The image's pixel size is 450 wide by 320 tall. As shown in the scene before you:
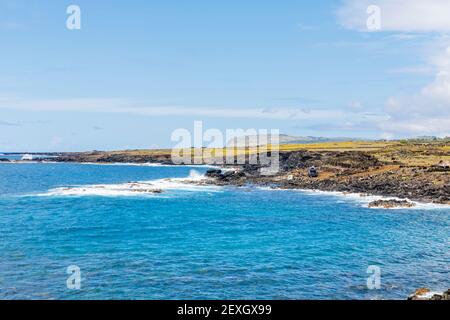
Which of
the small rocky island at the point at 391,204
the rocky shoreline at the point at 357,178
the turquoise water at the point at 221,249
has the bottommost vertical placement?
the turquoise water at the point at 221,249

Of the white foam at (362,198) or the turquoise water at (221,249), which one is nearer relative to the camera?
the turquoise water at (221,249)

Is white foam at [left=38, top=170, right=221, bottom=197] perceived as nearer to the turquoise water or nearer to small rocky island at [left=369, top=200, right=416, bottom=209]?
the turquoise water

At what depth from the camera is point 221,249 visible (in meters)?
39.1

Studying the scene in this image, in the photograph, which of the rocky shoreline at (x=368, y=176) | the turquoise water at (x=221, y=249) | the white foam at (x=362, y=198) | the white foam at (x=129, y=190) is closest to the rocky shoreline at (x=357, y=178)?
the rocky shoreline at (x=368, y=176)

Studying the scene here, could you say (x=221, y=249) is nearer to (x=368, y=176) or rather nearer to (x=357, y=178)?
(x=357, y=178)

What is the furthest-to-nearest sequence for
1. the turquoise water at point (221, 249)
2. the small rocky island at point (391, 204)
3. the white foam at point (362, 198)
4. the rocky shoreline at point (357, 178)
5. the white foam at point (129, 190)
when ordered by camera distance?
the white foam at point (129, 190)
the rocky shoreline at point (357, 178)
the small rocky island at point (391, 204)
the white foam at point (362, 198)
the turquoise water at point (221, 249)

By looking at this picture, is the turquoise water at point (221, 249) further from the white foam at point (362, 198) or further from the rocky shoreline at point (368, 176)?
the rocky shoreline at point (368, 176)

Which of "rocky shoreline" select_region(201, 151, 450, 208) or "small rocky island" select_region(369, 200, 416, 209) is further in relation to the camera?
"rocky shoreline" select_region(201, 151, 450, 208)

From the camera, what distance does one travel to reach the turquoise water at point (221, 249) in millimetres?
27922

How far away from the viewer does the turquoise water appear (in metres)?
27.9

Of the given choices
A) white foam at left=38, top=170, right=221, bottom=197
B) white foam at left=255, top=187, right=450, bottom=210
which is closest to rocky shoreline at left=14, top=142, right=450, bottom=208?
white foam at left=255, top=187, right=450, bottom=210

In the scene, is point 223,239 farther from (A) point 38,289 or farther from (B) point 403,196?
(B) point 403,196

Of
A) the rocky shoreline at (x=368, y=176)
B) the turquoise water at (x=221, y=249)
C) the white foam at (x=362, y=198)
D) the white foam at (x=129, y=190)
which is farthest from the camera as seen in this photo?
the white foam at (x=129, y=190)
